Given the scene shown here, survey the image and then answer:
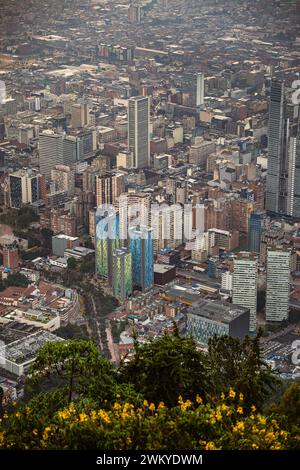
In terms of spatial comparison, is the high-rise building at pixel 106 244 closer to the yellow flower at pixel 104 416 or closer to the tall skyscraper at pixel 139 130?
the tall skyscraper at pixel 139 130

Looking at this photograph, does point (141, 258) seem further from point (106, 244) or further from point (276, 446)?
point (276, 446)

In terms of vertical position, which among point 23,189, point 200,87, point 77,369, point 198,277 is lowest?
point 198,277

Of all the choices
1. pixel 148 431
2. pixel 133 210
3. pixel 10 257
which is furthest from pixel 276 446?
pixel 133 210

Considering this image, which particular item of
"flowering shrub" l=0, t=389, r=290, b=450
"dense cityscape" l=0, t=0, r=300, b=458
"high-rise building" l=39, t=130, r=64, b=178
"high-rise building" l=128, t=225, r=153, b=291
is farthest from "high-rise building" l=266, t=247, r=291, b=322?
"flowering shrub" l=0, t=389, r=290, b=450

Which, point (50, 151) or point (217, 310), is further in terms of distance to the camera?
point (50, 151)

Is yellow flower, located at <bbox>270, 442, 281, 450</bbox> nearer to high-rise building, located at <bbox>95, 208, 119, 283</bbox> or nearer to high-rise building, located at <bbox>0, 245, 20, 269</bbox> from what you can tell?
high-rise building, located at <bbox>95, 208, 119, 283</bbox>

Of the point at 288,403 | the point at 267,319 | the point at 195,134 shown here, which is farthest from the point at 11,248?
the point at 288,403
